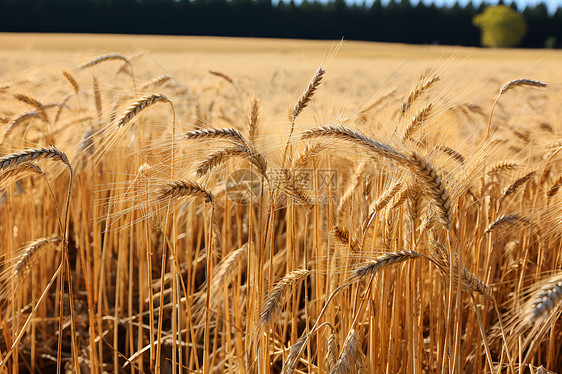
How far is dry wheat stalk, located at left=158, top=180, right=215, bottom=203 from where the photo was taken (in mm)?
1181

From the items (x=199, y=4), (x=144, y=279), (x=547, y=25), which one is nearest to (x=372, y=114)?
(x=144, y=279)

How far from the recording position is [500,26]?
174 feet

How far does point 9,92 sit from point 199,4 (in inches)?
2014

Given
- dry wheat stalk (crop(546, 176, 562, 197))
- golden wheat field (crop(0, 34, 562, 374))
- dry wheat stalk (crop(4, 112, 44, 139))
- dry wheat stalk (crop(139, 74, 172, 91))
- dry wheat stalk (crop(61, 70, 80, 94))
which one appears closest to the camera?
golden wheat field (crop(0, 34, 562, 374))

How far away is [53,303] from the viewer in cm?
258

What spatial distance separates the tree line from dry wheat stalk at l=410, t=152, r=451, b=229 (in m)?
51.5

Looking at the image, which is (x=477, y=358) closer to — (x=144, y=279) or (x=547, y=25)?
(x=144, y=279)

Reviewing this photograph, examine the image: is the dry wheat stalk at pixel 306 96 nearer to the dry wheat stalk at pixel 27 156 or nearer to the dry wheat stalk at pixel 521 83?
the dry wheat stalk at pixel 27 156

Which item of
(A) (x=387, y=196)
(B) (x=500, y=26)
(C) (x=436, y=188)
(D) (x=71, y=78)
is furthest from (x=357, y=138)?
(B) (x=500, y=26)

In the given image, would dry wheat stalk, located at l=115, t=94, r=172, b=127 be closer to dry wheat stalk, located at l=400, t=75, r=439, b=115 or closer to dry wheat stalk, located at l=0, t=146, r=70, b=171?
dry wheat stalk, located at l=0, t=146, r=70, b=171

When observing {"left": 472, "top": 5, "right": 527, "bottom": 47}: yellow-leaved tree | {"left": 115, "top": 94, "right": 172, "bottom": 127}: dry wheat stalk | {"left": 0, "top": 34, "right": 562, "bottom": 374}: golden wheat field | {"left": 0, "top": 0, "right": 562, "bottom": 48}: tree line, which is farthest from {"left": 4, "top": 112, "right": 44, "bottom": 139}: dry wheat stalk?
{"left": 472, "top": 5, "right": 527, "bottom": 47}: yellow-leaved tree

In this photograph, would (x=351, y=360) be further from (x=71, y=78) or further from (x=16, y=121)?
(x=71, y=78)

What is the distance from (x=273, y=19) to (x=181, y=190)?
5242cm

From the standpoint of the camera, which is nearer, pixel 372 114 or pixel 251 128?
pixel 251 128
